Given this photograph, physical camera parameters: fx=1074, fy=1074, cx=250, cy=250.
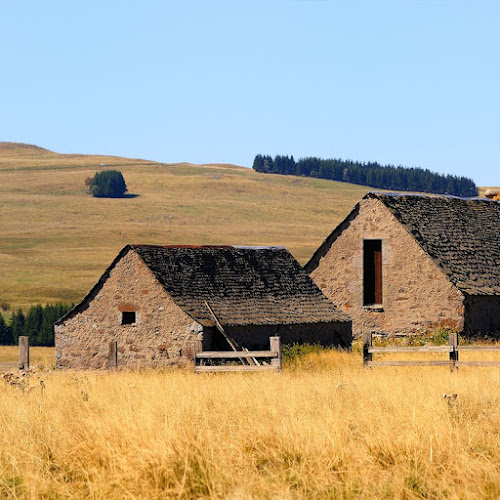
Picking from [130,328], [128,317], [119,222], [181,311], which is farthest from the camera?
[119,222]

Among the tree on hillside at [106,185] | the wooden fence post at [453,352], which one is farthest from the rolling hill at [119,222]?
the wooden fence post at [453,352]

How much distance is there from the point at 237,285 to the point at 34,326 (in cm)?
4991

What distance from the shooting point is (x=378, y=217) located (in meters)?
36.4

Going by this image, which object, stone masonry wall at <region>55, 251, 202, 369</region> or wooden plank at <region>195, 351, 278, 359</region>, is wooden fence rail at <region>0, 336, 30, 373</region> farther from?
stone masonry wall at <region>55, 251, 202, 369</region>

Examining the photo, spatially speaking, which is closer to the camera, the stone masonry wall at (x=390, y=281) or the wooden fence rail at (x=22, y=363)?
the wooden fence rail at (x=22, y=363)

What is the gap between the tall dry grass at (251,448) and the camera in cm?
944

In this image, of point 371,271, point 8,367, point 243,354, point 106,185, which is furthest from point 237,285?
point 106,185

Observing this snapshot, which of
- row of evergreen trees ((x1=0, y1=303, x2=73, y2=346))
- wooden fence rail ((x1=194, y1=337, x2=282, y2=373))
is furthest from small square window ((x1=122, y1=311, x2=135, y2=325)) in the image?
row of evergreen trees ((x1=0, y1=303, x2=73, y2=346))

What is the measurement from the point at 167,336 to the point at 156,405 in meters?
17.0

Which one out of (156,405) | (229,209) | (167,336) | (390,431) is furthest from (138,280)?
(229,209)

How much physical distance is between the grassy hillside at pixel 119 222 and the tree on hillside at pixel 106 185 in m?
2.04

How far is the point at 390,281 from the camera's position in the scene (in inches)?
1412

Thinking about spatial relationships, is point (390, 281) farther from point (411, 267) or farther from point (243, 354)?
point (243, 354)

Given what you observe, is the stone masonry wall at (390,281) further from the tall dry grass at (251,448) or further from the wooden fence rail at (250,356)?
the tall dry grass at (251,448)
